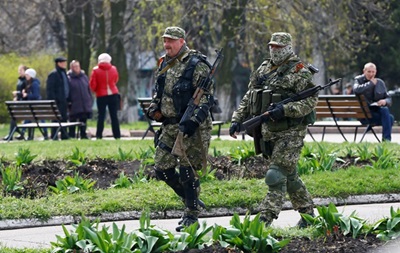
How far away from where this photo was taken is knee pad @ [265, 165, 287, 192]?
936 centimetres

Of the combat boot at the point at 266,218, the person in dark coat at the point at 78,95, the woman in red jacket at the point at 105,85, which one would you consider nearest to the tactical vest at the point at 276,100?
the combat boot at the point at 266,218

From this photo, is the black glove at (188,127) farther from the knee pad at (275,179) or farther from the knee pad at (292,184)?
the knee pad at (292,184)

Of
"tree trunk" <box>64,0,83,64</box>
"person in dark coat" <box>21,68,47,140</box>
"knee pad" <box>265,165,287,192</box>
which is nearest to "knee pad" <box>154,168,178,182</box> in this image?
"knee pad" <box>265,165,287,192</box>

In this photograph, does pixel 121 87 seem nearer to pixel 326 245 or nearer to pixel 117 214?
pixel 117 214

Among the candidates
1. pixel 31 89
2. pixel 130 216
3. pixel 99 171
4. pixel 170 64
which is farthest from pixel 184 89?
pixel 31 89

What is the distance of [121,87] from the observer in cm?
3550

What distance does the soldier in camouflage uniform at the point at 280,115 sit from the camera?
9.34 m

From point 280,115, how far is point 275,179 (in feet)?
1.77

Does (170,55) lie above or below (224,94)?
above

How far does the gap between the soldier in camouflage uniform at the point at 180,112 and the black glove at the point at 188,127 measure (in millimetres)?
170

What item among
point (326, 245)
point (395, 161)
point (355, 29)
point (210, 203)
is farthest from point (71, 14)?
point (326, 245)

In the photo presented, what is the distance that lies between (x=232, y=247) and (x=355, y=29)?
1101 inches

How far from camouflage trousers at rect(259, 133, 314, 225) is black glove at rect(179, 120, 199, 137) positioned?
0.69 metres

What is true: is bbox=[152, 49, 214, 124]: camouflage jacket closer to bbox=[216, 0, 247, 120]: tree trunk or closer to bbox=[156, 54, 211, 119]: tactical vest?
bbox=[156, 54, 211, 119]: tactical vest
